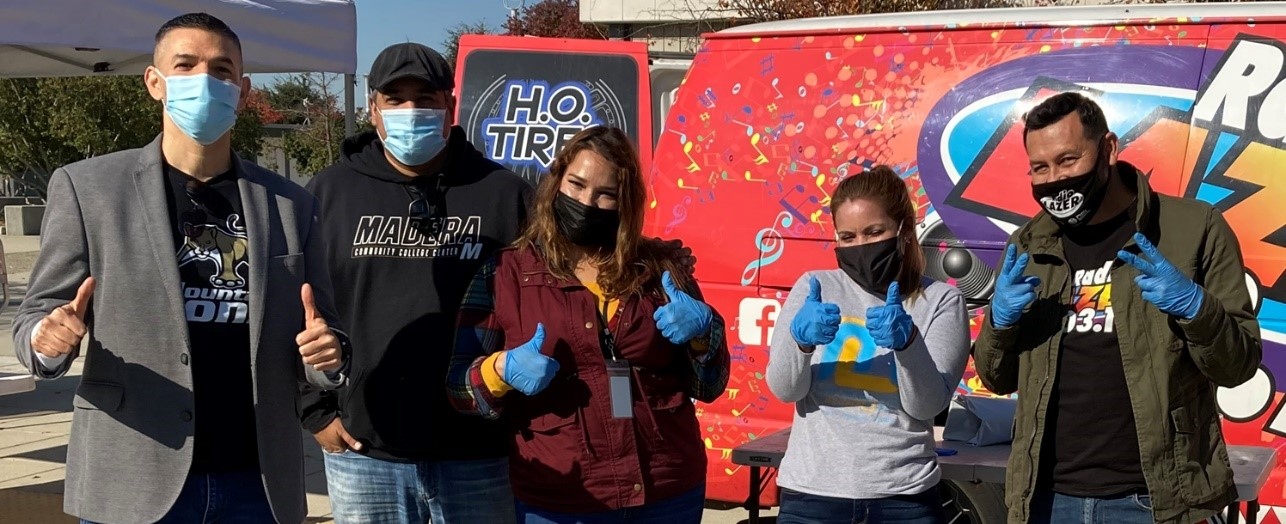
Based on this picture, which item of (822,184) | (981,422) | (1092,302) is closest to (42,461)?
(822,184)

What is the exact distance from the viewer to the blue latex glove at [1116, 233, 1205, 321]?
7.75 feet

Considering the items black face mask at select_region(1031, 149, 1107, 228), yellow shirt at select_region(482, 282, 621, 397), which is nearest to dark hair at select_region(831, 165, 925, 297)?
black face mask at select_region(1031, 149, 1107, 228)

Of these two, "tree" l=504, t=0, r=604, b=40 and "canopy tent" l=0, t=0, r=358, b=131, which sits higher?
"tree" l=504, t=0, r=604, b=40

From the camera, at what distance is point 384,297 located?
9.43 ft

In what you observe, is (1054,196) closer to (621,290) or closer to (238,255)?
(621,290)

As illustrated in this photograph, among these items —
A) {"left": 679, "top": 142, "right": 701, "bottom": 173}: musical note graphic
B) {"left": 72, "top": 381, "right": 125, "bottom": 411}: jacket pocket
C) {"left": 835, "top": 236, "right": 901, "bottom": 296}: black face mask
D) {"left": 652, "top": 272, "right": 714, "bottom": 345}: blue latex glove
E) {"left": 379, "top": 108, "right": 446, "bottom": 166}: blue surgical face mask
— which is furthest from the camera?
{"left": 679, "top": 142, "right": 701, "bottom": 173}: musical note graphic

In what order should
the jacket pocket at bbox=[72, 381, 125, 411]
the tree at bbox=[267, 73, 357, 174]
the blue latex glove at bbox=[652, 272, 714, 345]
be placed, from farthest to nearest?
the tree at bbox=[267, 73, 357, 174], the blue latex glove at bbox=[652, 272, 714, 345], the jacket pocket at bbox=[72, 381, 125, 411]

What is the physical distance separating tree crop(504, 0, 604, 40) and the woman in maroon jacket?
15449mm

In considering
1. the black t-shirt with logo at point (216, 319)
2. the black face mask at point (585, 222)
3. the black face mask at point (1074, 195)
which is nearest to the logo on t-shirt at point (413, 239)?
the black face mask at point (585, 222)

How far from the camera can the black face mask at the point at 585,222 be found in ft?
8.52

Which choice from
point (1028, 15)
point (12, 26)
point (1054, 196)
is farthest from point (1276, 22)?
point (12, 26)

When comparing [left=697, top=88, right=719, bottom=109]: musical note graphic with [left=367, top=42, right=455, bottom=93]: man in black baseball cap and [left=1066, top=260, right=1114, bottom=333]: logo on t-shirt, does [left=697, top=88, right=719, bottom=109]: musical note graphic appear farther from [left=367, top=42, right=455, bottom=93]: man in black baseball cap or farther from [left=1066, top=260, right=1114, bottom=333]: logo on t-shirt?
[left=1066, top=260, right=1114, bottom=333]: logo on t-shirt

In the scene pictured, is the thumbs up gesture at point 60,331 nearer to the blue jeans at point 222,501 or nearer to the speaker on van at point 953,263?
the blue jeans at point 222,501

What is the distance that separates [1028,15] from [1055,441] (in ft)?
5.82
